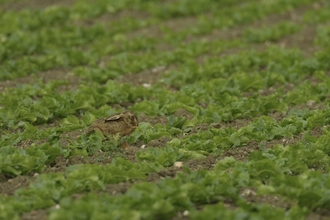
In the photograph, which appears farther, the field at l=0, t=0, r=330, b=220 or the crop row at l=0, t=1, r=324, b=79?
the crop row at l=0, t=1, r=324, b=79

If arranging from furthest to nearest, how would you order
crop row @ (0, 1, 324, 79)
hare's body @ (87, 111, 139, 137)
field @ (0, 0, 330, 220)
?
crop row @ (0, 1, 324, 79) < hare's body @ (87, 111, 139, 137) < field @ (0, 0, 330, 220)

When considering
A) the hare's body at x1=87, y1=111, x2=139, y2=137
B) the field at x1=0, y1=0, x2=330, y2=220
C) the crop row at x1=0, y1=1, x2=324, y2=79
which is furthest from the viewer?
the crop row at x1=0, y1=1, x2=324, y2=79

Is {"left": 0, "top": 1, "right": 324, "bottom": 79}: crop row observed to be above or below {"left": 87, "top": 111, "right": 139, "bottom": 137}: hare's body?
below

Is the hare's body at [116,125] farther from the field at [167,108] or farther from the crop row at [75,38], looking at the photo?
the crop row at [75,38]

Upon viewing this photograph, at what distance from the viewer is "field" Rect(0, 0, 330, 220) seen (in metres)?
6.03

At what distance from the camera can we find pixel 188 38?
13727 millimetres

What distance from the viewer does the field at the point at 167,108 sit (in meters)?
6.03

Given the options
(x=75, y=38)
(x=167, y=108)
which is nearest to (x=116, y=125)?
(x=167, y=108)

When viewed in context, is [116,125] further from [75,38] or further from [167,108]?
[75,38]

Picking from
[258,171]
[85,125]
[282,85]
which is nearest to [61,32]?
[282,85]

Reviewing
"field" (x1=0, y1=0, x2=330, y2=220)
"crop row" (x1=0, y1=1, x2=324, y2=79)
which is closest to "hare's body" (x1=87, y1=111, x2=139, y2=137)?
"field" (x1=0, y1=0, x2=330, y2=220)

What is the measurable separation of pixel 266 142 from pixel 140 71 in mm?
4042

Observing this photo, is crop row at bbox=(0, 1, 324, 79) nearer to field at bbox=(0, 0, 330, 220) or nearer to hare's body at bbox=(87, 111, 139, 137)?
field at bbox=(0, 0, 330, 220)

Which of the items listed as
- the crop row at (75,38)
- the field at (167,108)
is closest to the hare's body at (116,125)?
the field at (167,108)
